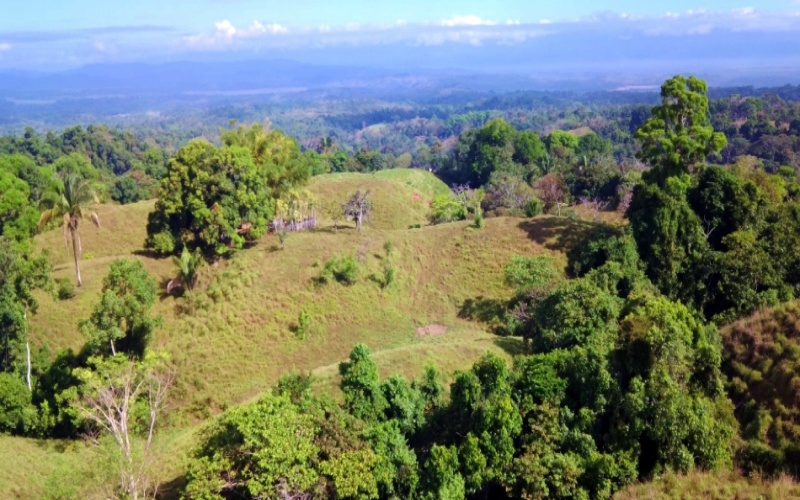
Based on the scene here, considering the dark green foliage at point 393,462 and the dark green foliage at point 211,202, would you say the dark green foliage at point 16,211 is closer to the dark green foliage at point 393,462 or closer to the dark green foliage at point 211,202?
the dark green foliage at point 211,202

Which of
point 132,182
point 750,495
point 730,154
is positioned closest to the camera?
point 750,495

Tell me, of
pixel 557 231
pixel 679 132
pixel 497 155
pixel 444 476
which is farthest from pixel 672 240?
pixel 497 155

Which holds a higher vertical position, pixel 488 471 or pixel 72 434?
pixel 488 471

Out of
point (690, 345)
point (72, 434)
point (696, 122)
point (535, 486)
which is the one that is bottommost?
point (72, 434)

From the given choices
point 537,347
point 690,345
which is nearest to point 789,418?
point 690,345

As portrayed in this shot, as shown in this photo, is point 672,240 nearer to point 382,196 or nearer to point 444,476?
point 444,476

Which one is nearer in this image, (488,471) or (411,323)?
(488,471)

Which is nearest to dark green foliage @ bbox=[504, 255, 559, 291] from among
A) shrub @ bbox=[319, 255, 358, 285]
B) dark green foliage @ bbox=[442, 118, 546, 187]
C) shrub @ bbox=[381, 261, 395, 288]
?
shrub @ bbox=[381, 261, 395, 288]

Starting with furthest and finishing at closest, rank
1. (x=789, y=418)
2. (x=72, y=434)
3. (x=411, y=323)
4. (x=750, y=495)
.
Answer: (x=411, y=323) < (x=72, y=434) < (x=789, y=418) < (x=750, y=495)

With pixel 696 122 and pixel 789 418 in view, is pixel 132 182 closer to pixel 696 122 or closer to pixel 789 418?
pixel 696 122
